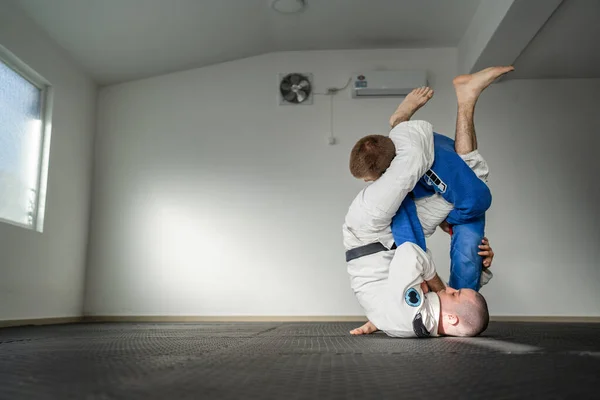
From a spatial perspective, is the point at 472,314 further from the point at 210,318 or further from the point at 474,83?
the point at 210,318

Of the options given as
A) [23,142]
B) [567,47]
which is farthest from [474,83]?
[23,142]

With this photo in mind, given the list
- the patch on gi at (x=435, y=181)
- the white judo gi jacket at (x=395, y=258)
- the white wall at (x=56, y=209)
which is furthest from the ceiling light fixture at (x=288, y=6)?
the patch on gi at (x=435, y=181)

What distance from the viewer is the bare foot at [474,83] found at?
2646 mm

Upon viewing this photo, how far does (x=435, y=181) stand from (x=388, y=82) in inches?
119

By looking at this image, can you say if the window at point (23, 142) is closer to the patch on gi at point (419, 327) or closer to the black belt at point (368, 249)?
the black belt at point (368, 249)

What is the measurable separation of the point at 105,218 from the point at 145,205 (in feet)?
1.32

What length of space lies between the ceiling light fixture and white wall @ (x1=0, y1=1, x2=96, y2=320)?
182cm

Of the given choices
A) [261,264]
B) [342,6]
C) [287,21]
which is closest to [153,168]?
[261,264]

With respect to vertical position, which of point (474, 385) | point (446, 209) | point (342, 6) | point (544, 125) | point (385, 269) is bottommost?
point (474, 385)

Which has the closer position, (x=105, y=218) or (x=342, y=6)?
(x=342, y=6)

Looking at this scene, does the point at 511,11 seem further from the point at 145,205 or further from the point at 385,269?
the point at 145,205

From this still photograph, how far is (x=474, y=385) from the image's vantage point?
978 mm

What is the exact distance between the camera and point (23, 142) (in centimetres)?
410

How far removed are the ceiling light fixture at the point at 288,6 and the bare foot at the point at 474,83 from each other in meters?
2.20
